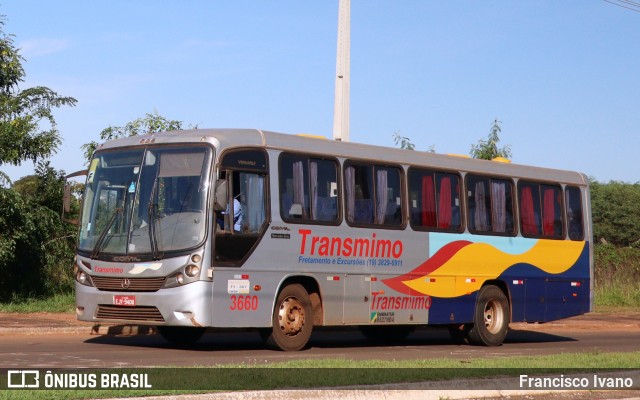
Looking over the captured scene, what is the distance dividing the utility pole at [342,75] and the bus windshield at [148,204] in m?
8.14

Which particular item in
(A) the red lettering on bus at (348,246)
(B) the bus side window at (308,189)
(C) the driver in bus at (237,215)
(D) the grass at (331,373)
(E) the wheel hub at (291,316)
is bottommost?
(D) the grass at (331,373)

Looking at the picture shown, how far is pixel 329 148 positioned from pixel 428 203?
2699 millimetres

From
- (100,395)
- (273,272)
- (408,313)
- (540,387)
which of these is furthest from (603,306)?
(100,395)

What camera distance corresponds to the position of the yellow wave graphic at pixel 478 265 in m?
20.5

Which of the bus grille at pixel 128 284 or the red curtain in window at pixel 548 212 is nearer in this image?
the bus grille at pixel 128 284

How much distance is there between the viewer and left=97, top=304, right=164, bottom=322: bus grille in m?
16.6

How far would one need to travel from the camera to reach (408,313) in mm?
19781

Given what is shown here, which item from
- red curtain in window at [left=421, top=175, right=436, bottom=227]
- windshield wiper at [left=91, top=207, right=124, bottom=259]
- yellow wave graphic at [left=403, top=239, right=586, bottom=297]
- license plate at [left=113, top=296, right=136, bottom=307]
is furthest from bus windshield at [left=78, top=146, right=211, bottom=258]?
red curtain in window at [left=421, top=175, right=436, bottom=227]

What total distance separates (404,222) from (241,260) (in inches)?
161

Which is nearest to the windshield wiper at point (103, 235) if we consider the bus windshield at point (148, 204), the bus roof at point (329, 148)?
the bus windshield at point (148, 204)

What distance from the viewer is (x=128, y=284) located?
16.9 m

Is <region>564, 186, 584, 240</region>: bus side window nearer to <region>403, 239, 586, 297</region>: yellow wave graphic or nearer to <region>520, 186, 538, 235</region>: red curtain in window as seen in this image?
<region>403, 239, 586, 297</region>: yellow wave graphic

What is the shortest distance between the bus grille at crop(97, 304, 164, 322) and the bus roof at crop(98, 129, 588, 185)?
8.30 feet

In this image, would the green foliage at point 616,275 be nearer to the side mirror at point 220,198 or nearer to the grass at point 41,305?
the grass at point 41,305
